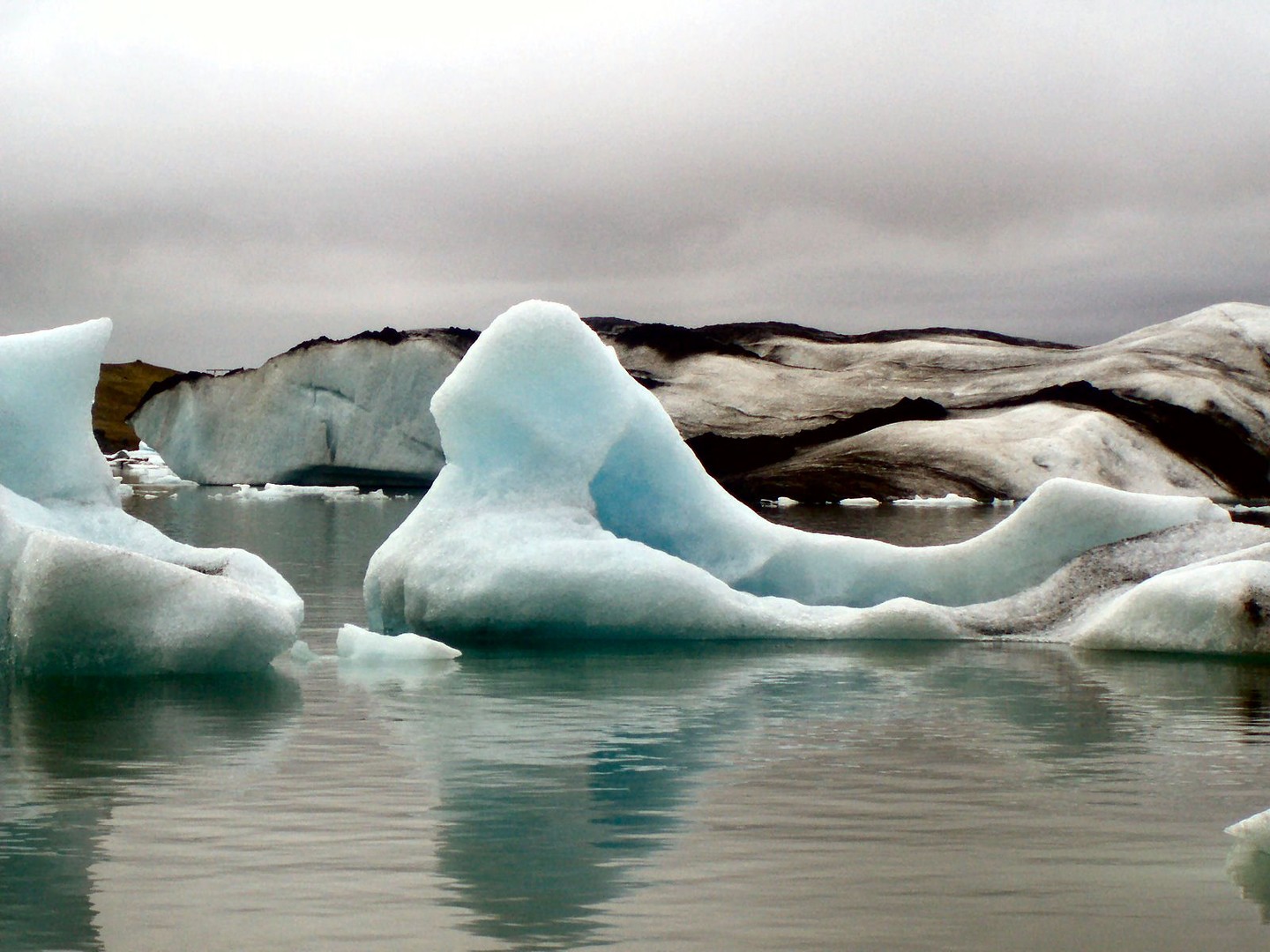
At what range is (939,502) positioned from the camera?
33.2 m

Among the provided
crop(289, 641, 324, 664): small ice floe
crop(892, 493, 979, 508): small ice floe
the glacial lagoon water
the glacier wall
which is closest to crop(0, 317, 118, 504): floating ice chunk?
crop(289, 641, 324, 664): small ice floe

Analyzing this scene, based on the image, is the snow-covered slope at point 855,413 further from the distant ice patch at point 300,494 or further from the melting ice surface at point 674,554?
the melting ice surface at point 674,554

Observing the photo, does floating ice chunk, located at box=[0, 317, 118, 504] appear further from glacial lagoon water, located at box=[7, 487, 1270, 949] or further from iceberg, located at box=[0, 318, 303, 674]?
glacial lagoon water, located at box=[7, 487, 1270, 949]

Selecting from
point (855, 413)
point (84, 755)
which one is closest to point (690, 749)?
point (84, 755)

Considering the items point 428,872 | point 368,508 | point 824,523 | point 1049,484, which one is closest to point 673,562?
point 1049,484

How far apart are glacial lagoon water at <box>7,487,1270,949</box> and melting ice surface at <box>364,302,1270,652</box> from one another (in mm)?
826

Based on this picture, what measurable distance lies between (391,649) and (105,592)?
1828 millimetres

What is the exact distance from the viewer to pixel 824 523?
24.5m

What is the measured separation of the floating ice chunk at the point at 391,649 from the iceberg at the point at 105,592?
0.38 metres

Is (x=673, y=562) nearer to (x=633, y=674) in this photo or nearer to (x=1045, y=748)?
(x=633, y=674)

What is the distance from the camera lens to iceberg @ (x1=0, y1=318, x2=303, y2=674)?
8.05 m

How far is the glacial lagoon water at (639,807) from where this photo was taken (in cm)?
408

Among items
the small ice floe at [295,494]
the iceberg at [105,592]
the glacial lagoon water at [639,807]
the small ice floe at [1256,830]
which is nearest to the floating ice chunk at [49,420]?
the iceberg at [105,592]

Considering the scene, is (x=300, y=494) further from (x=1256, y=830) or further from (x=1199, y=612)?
(x=1256, y=830)
